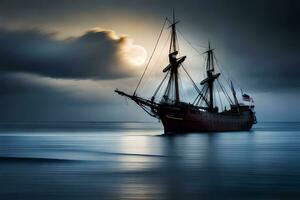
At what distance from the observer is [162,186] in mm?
30078

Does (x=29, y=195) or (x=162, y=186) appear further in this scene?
(x=162, y=186)

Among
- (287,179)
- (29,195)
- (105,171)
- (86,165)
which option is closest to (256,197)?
(287,179)

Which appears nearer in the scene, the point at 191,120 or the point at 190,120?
the point at 190,120

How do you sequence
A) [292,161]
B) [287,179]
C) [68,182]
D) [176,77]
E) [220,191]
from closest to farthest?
[220,191]
[68,182]
[287,179]
[292,161]
[176,77]

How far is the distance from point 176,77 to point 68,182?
74.1 m

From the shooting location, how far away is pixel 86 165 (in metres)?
43.6

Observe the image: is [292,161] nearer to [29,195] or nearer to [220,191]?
[220,191]

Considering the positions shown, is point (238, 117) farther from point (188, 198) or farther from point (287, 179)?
point (188, 198)

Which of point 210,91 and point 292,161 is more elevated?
point 210,91

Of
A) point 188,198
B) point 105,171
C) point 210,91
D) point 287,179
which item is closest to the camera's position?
point 188,198

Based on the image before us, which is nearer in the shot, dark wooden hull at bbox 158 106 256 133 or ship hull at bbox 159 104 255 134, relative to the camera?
dark wooden hull at bbox 158 106 256 133

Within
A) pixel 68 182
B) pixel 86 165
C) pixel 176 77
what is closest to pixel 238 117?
pixel 176 77

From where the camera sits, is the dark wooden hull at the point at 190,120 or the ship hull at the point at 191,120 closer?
the dark wooden hull at the point at 190,120

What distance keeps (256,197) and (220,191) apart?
273 centimetres
